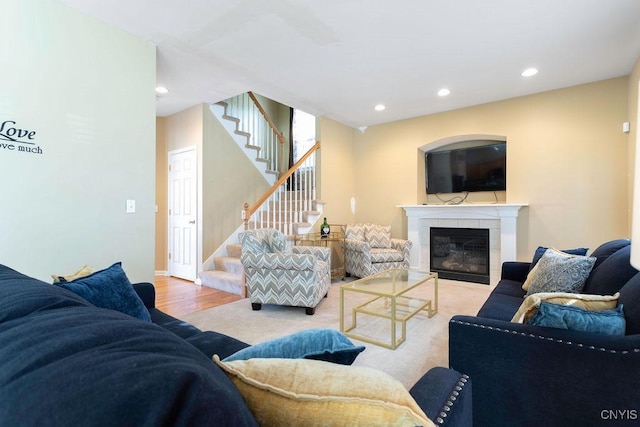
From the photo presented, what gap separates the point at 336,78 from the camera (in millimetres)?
3760

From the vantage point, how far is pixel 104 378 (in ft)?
1.18

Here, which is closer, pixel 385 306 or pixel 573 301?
pixel 573 301

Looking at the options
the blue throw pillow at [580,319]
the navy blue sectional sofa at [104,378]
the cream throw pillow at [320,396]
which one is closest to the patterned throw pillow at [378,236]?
the blue throw pillow at [580,319]

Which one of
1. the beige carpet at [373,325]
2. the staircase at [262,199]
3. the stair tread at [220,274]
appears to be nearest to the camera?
the beige carpet at [373,325]

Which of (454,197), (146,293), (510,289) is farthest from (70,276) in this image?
(454,197)

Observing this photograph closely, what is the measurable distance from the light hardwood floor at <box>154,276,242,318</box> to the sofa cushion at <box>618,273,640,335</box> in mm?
3408

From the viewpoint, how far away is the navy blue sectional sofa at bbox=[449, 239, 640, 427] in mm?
1030

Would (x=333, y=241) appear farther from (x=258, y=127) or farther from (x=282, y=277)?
(x=258, y=127)

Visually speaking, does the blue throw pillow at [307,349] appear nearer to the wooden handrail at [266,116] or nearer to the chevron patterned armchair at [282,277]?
the chevron patterned armchair at [282,277]

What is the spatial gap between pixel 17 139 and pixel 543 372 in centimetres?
348

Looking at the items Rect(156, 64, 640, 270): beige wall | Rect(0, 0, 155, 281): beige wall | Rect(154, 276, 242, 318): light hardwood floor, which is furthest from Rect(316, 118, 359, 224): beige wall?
Rect(0, 0, 155, 281): beige wall

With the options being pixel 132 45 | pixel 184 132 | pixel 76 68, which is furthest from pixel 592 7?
pixel 184 132

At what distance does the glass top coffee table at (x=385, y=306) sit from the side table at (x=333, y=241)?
1250 millimetres

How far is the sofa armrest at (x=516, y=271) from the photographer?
9.48ft
